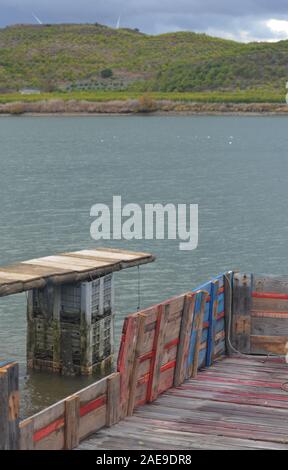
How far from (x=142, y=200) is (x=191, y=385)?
1809 inches

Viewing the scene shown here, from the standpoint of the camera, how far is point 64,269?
60.6 ft

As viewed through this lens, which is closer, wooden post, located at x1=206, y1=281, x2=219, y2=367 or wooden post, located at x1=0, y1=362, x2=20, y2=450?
wooden post, located at x1=0, y1=362, x2=20, y2=450

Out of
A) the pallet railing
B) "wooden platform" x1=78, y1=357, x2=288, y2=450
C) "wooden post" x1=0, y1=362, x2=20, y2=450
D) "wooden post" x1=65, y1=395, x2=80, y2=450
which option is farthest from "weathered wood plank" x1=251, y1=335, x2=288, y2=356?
"wooden post" x1=0, y1=362, x2=20, y2=450

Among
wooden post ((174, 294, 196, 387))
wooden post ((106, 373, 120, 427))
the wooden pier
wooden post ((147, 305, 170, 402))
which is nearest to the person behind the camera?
the wooden pier

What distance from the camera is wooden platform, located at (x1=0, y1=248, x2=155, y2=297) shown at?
17.3 metres

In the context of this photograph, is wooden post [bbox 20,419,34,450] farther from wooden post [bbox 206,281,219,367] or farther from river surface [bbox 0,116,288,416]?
river surface [bbox 0,116,288,416]

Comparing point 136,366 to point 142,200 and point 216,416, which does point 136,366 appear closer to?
point 216,416

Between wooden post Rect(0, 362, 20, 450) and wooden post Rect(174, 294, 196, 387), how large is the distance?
429 centimetres

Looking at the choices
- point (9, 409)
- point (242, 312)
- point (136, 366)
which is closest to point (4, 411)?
point (9, 409)

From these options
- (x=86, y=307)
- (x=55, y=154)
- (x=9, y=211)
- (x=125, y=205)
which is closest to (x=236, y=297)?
(x=86, y=307)

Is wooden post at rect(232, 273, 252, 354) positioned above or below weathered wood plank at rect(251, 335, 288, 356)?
above
